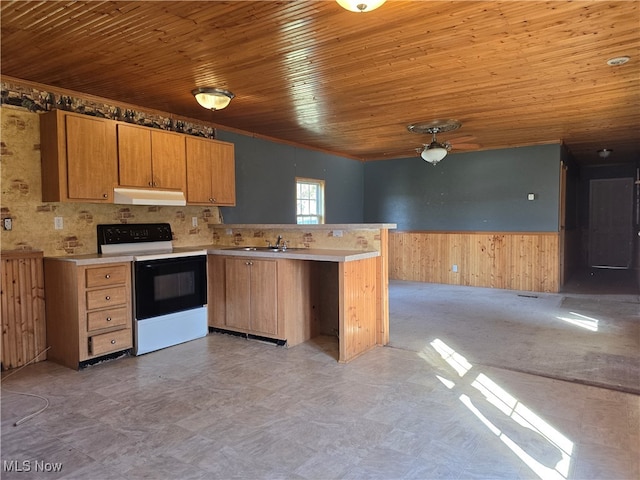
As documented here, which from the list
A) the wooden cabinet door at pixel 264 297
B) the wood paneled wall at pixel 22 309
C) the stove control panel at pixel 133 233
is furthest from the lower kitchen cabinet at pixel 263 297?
the wood paneled wall at pixel 22 309

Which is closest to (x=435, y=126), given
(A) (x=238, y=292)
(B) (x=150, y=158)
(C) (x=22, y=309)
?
(A) (x=238, y=292)

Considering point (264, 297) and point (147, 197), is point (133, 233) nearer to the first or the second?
point (147, 197)

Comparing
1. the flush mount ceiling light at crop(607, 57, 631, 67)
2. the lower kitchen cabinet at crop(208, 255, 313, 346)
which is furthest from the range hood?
the flush mount ceiling light at crop(607, 57, 631, 67)

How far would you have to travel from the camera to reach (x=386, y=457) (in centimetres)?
212

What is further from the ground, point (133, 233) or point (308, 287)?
point (133, 233)

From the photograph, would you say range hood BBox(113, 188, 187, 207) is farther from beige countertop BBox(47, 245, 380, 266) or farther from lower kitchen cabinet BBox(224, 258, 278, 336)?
lower kitchen cabinet BBox(224, 258, 278, 336)

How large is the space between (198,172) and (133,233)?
0.97 meters

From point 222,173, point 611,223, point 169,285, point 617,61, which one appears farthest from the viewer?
point 611,223

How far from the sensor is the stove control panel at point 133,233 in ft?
13.2

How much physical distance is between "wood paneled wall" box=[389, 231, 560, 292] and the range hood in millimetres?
4984

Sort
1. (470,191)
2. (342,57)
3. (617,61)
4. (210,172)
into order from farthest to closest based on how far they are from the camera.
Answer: (470,191) < (210,172) < (617,61) < (342,57)

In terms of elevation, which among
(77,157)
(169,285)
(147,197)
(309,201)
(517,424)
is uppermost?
(77,157)

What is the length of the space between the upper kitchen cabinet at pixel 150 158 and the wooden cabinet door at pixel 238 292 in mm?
1069

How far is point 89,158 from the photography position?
3656mm
